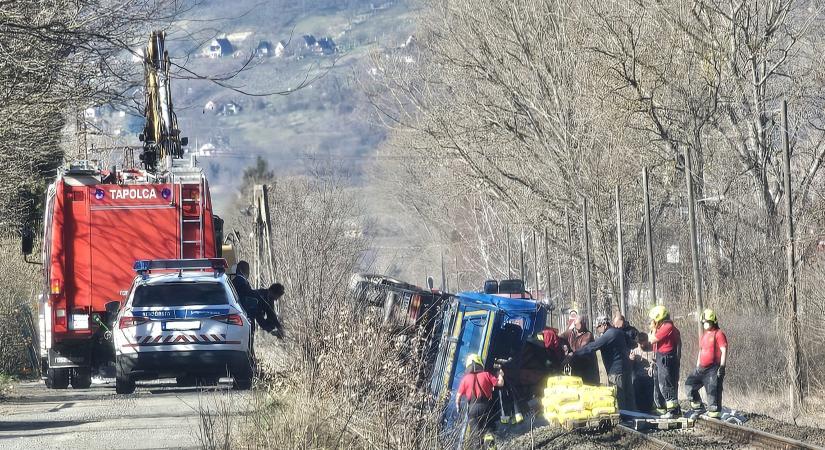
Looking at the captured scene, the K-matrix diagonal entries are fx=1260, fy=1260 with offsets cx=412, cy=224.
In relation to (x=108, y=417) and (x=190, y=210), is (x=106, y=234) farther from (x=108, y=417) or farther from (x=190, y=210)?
(x=108, y=417)

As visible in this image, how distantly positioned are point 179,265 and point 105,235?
216 cm

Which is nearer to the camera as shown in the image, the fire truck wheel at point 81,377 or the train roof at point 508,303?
the train roof at point 508,303

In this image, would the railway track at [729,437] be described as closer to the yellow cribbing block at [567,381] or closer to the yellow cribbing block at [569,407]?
the yellow cribbing block at [569,407]

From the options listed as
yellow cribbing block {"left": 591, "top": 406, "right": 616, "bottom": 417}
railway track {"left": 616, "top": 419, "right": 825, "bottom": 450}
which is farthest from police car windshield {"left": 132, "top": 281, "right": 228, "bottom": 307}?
railway track {"left": 616, "top": 419, "right": 825, "bottom": 450}

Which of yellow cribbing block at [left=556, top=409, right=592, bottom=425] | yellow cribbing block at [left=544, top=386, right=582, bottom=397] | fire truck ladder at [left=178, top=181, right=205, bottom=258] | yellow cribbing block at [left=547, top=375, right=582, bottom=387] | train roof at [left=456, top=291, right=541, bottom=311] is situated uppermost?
fire truck ladder at [left=178, top=181, right=205, bottom=258]

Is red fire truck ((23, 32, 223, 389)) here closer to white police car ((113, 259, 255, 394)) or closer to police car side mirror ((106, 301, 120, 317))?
police car side mirror ((106, 301, 120, 317))

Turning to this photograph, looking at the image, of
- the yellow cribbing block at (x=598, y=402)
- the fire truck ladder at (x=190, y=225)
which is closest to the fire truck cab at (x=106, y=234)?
the fire truck ladder at (x=190, y=225)

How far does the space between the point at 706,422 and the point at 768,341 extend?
8363 mm

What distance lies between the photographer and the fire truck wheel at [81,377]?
69.5 ft

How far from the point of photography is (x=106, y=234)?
19891 millimetres

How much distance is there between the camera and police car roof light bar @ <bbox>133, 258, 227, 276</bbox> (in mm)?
18062

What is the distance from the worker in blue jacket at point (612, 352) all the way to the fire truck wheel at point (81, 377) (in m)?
8.04

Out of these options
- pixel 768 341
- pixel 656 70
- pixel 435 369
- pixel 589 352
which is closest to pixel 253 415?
pixel 435 369

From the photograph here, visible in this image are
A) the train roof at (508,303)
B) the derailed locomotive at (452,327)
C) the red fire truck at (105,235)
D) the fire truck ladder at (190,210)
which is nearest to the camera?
the derailed locomotive at (452,327)
